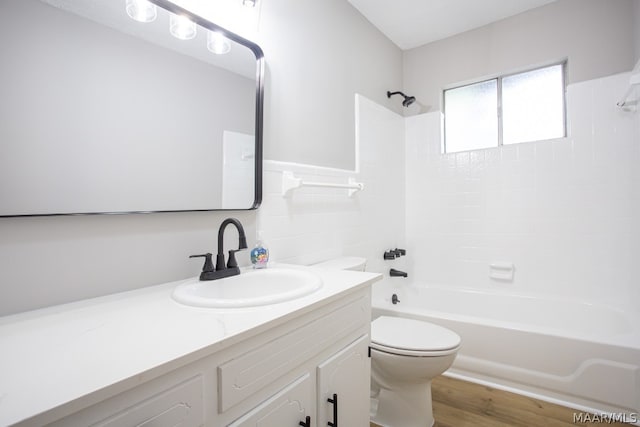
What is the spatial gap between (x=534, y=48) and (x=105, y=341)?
311 cm

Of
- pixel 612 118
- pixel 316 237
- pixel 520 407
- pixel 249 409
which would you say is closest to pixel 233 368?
pixel 249 409

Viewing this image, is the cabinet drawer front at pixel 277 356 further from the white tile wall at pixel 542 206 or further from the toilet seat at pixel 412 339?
the white tile wall at pixel 542 206

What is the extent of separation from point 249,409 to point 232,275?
0.55 metres

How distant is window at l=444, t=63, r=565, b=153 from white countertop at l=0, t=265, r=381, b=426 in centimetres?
236

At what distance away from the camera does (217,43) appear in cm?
132

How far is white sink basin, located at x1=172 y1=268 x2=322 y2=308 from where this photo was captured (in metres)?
0.87

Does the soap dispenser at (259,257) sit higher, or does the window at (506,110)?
the window at (506,110)

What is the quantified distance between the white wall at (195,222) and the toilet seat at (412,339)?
57 centimetres

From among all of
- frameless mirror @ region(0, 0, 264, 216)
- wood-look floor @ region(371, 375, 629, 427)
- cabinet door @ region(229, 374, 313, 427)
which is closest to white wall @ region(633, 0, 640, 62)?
wood-look floor @ region(371, 375, 629, 427)

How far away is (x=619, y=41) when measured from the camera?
2.08 m

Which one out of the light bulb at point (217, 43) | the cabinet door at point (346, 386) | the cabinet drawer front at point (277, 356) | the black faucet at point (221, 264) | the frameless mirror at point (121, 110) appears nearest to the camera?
the cabinet drawer front at point (277, 356)

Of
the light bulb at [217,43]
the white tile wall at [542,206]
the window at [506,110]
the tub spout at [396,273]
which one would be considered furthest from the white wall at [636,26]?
the light bulb at [217,43]

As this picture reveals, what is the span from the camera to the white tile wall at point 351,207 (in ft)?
5.29

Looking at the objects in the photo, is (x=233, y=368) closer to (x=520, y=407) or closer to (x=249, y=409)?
(x=249, y=409)
